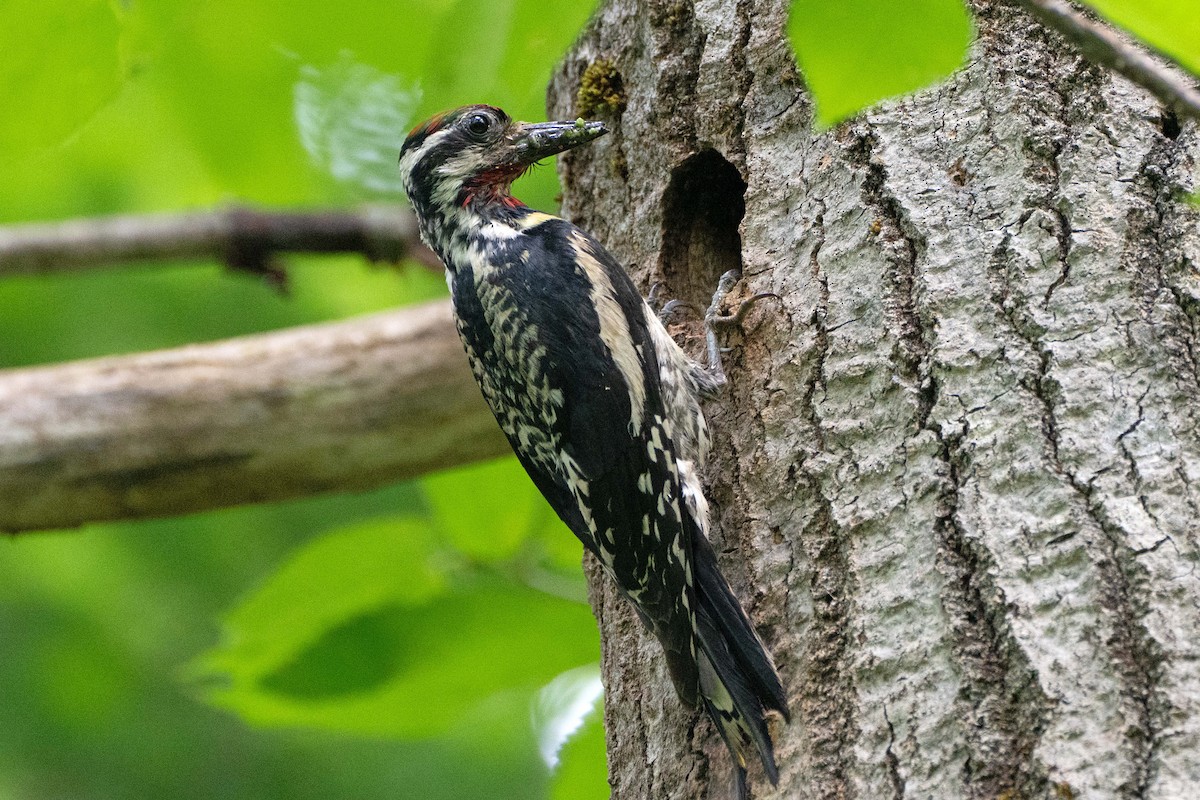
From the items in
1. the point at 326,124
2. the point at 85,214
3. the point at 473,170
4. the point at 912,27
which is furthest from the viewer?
the point at 85,214

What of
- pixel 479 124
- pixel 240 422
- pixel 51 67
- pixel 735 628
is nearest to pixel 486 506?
pixel 240 422

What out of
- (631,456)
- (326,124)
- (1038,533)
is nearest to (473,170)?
(326,124)

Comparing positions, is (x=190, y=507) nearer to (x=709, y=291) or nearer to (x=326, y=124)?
(x=326, y=124)

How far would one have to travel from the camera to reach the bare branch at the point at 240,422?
12.7ft

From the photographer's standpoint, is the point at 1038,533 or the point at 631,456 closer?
the point at 1038,533

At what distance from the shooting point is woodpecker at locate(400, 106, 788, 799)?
249 cm

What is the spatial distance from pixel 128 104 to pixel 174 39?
8.89 feet

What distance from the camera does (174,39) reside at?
2.38 meters

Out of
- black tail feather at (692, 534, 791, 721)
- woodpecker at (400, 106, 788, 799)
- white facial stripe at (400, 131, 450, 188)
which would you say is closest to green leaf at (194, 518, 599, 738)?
woodpecker at (400, 106, 788, 799)

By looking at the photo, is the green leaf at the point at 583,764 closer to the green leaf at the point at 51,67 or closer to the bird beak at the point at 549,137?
the bird beak at the point at 549,137

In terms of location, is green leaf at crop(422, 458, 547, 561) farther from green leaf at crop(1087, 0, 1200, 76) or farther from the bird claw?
green leaf at crop(1087, 0, 1200, 76)

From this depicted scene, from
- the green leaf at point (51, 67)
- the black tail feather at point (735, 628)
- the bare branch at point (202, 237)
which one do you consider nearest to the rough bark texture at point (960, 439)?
the black tail feather at point (735, 628)

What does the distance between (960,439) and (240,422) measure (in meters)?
2.62

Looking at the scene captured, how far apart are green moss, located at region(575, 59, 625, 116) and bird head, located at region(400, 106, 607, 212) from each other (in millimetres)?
279
